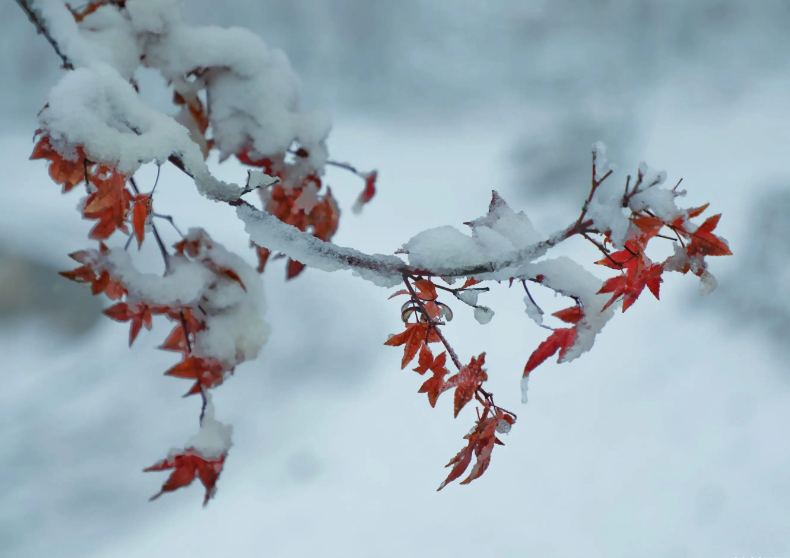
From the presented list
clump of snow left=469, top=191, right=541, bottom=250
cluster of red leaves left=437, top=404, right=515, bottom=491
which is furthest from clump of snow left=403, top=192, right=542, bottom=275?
cluster of red leaves left=437, top=404, right=515, bottom=491

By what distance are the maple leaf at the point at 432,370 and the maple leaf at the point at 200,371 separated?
389 millimetres

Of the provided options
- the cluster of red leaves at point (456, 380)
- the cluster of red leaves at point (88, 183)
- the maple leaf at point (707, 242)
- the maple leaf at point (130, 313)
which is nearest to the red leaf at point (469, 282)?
the cluster of red leaves at point (456, 380)

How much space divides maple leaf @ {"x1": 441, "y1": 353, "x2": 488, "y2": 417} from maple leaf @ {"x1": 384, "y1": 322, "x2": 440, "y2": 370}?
0.05 metres

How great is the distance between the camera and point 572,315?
22.0 inches

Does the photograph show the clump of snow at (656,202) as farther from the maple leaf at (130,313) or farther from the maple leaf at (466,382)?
the maple leaf at (130,313)

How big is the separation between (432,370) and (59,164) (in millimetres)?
569

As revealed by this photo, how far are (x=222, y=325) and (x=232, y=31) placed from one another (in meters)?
0.53

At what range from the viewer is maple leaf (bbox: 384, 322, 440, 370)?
61cm

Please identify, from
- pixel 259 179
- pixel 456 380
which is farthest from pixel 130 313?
pixel 456 380

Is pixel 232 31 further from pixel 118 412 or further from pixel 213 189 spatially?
pixel 118 412

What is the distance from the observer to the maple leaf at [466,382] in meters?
0.57

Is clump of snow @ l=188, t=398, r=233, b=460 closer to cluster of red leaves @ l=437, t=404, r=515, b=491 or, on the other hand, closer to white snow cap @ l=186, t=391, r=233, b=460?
white snow cap @ l=186, t=391, r=233, b=460

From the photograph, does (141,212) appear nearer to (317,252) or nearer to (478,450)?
(317,252)

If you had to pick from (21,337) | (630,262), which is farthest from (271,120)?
(21,337)
